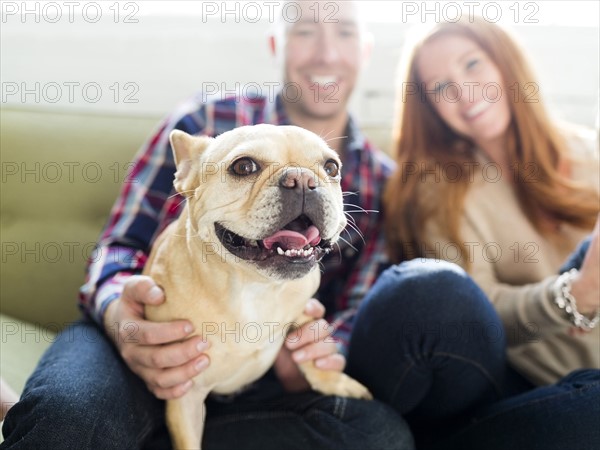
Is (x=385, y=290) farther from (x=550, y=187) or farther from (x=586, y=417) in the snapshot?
(x=550, y=187)

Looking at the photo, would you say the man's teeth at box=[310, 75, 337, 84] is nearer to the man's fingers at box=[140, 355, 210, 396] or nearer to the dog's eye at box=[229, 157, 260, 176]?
the dog's eye at box=[229, 157, 260, 176]

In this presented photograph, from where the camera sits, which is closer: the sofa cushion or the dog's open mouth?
the dog's open mouth

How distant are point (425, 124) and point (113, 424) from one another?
991 mm

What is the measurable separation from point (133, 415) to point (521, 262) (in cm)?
89

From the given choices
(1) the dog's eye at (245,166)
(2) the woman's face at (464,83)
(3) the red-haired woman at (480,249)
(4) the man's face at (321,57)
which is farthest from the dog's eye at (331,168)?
(2) the woman's face at (464,83)

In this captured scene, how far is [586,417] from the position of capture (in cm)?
88

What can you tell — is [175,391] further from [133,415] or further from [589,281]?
[589,281]

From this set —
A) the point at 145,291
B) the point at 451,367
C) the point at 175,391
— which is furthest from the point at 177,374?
the point at 451,367

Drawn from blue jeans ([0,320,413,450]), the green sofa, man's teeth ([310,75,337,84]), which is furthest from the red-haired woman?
the green sofa

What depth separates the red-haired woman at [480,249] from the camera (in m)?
0.97

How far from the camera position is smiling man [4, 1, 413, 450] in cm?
85

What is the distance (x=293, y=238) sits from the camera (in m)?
0.75

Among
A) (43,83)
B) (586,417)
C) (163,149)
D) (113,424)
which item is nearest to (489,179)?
(586,417)

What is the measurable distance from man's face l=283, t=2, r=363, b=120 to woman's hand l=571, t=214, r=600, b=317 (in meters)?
0.60
